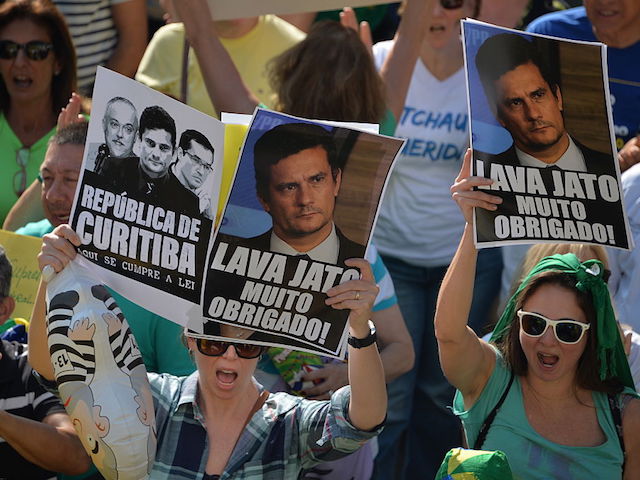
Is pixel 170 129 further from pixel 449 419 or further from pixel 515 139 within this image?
pixel 449 419

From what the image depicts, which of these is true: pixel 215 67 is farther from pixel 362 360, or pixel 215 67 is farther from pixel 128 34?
pixel 362 360

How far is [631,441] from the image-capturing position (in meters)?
3.45

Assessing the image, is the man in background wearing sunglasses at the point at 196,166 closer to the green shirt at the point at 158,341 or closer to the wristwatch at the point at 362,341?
the wristwatch at the point at 362,341

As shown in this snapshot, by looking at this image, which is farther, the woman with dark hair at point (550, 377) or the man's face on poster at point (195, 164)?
the woman with dark hair at point (550, 377)

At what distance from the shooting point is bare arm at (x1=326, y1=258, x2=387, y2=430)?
10.3ft

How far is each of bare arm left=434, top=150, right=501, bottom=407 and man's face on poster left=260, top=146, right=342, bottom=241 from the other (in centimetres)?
35

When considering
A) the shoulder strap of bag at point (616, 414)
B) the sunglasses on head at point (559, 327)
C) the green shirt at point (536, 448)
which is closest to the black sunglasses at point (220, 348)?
the green shirt at point (536, 448)

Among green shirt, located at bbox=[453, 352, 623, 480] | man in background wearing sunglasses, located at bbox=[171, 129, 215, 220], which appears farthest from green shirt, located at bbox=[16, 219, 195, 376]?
green shirt, located at bbox=[453, 352, 623, 480]

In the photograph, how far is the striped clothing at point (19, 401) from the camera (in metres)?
3.53

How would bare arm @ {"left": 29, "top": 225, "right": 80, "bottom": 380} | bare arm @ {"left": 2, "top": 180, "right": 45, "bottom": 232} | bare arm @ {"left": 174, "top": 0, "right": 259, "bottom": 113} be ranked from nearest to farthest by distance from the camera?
bare arm @ {"left": 29, "top": 225, "right": 80, "bottom": 380}, bare arm @ {"left": 174, "top": 0, "right": 259, "bottom": 113}, bare arm @ {"left": 2, "top": 180, "right": 45, "bottom": 232}

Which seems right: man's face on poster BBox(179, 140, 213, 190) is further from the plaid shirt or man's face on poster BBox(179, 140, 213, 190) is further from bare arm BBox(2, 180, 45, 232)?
bare arm BBox(2, 180, 45, 232)

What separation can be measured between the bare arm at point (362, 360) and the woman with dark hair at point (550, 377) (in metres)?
0.33

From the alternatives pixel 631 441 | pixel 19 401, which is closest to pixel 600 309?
pixel 631 441

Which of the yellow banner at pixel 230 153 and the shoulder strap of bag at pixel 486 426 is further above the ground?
the yellow banner at pixel 230 153
